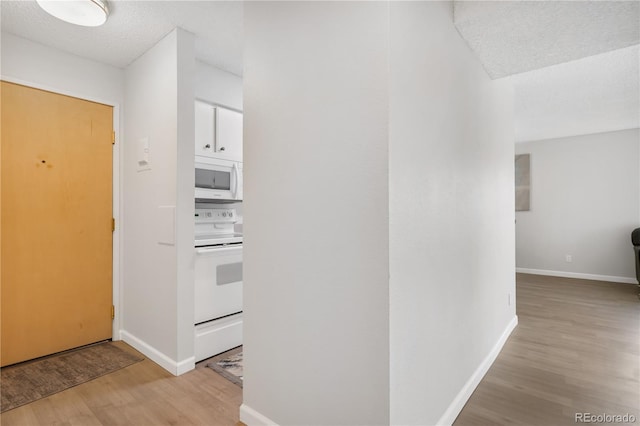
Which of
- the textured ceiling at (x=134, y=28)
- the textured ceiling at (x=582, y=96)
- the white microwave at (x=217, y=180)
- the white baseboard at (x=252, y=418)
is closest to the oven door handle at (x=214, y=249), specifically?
the white microwave at (x=217, y=180)

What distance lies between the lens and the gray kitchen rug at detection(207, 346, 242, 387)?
7.50ft

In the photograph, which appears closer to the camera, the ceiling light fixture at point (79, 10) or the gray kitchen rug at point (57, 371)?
the ceiling light fixture at point (79, 10)

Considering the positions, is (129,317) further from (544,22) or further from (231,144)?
(544,22)

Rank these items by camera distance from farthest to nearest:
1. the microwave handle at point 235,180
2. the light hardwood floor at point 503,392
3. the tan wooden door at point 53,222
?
the microwave handle at point 235,180 < the tan wooden door at point 53,222 < the light hardwood floor at point 503,392

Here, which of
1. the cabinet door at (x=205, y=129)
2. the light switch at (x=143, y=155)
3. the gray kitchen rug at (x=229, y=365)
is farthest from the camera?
the cabinet door at (x=205, y=129)

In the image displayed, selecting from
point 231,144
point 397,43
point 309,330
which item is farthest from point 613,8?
point 231,144

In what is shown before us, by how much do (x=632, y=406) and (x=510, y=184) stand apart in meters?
1.80

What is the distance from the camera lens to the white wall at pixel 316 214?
1.29 meters

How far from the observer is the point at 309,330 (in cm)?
150

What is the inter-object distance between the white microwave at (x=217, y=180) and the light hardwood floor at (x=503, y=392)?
4.56 ft

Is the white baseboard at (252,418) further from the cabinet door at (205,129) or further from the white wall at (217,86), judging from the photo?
the white wall at (217,86)

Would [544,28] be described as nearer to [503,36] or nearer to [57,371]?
[503,36]

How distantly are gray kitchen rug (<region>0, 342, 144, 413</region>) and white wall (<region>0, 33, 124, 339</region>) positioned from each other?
0.32 m

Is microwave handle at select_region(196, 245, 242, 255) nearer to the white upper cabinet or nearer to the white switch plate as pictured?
the white switch plate
